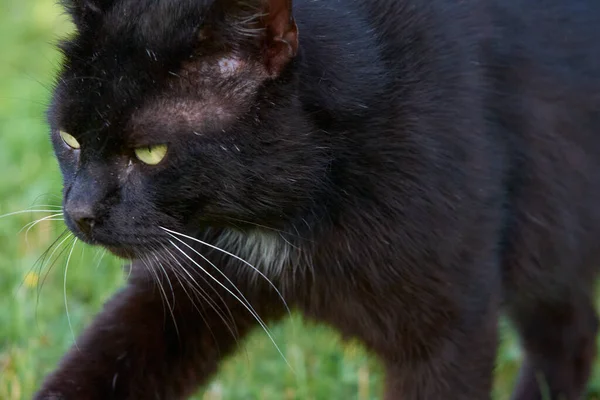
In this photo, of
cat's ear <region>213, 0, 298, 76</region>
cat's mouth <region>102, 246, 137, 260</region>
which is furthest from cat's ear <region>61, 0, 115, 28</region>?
cat's mouth <region>102, 246, 137, 260</region>

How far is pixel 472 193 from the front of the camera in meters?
1.80

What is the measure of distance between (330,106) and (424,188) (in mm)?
233

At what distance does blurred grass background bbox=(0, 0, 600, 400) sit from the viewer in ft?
7.58

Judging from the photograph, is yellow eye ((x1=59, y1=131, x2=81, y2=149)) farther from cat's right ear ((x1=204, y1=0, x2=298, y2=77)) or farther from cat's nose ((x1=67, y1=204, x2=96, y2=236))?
cat's right ear ((x1=204, y1=0, x2=298, y2=77))

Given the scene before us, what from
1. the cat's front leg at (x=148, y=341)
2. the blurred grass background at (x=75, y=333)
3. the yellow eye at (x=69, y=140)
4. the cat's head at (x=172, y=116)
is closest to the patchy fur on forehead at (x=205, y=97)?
the cat's head at (x=172, y=116)

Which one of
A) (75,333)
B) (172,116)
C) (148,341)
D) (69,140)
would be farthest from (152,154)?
(75,333)

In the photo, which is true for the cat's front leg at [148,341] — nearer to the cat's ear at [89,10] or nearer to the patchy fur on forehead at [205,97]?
the patchy fur on forehead at [205,97]

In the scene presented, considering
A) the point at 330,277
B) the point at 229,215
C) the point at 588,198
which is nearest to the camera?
the point at 229,215

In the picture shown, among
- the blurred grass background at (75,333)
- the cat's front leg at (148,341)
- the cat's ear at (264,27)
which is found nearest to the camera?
the cat's ear at (264,27)

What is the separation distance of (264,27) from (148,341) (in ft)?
2.54

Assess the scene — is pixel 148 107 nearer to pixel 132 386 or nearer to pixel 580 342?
pixel 132 386

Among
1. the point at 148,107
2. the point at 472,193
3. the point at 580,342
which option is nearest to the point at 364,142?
the point at 472,193

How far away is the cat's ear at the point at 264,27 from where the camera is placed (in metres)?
1.53

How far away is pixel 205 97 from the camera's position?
5.40ft
